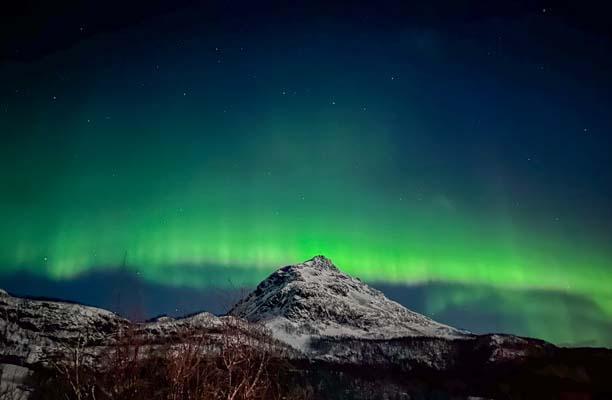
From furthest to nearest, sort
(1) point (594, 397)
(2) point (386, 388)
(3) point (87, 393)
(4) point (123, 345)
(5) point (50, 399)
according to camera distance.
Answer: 1. (2) point (386, 388)
2. (1) point (594, 397)
3. (5) point (50, 399)
4. (4) point (123, 345)
5. (3) point (87, 393)

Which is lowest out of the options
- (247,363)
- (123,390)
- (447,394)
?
(447,394)

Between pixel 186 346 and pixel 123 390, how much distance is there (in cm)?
183

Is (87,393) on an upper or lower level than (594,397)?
upper

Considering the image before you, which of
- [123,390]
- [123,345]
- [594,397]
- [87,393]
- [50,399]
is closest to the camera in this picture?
[87,393]

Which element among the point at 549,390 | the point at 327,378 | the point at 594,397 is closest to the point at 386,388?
the point at 327,378

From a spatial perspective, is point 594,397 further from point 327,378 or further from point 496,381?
point 327,378

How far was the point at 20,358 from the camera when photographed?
17688cm

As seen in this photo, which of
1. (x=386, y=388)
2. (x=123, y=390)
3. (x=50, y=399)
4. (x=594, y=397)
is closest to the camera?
(x=123, y=390)

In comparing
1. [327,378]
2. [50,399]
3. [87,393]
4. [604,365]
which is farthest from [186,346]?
[604,365]

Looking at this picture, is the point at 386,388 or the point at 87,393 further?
the point at 386,388

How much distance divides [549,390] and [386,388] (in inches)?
2591

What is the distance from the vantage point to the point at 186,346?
1061 cm

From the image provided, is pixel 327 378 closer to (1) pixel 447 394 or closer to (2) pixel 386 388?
(2) pixel 386 388

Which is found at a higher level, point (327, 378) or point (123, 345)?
point (123, 345)
